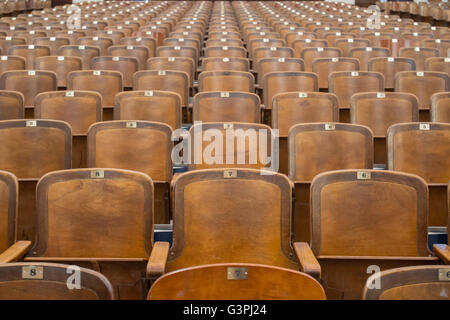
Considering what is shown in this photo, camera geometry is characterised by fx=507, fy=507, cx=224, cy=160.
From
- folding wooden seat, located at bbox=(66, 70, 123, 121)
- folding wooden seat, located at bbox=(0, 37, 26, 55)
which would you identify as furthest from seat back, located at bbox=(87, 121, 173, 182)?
folding wooden seat, located at bbox=(0, 37, 26, 55)

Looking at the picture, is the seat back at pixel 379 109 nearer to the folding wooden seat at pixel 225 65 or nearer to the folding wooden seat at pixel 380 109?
the folding wooden seat at pixel 380 109

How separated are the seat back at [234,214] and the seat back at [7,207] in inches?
19.5

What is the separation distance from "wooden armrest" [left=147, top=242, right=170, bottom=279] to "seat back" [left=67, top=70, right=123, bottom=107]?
175 centimetres

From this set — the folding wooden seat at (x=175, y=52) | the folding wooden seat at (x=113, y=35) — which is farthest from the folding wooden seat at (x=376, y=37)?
the folding wooden seat at (x=113, y=35)

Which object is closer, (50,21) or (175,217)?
(175,217)

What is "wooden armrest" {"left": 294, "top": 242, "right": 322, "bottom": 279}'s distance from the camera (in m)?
1.33

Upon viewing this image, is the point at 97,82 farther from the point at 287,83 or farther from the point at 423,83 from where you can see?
the point at 423,83

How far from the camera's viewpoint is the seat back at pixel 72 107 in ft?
8.30

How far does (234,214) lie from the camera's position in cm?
158

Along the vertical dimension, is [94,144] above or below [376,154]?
above

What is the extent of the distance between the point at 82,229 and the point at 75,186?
0.14 m
